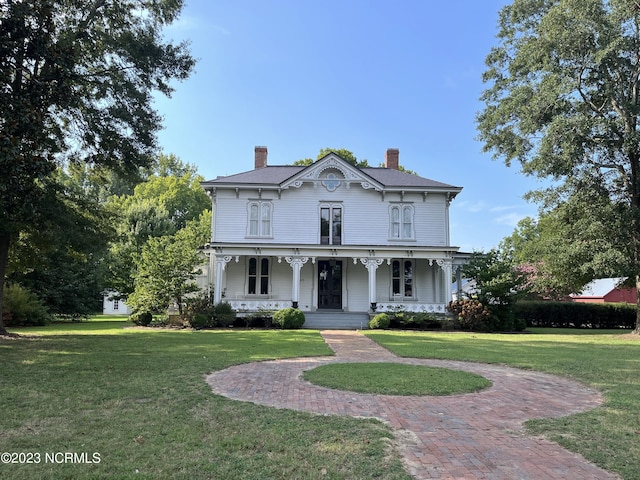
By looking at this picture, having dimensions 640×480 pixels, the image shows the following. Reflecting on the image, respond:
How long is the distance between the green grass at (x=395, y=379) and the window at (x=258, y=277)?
15.6m

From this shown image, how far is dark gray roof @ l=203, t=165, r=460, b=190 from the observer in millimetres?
24875

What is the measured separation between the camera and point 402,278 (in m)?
25.4

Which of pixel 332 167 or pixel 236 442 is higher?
pixel 332 167

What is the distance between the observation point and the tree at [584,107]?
2003cm

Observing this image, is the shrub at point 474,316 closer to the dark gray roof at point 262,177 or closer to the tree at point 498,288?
the tree at point 498,288

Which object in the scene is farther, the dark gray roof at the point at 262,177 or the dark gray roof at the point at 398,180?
the dark gray roof at the point at 398,180

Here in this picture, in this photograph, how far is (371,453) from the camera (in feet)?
13.8

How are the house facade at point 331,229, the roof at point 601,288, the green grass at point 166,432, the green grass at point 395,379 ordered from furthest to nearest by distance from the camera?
the roof at point 601,288 < the house facade at point 331,229 < the green grass at point 395,379 < the green grass at point 166,432

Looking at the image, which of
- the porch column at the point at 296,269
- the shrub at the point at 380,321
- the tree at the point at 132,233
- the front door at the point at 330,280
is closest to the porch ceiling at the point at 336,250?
the porch column at the point at 296,269

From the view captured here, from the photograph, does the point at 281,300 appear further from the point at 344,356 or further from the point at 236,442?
the point at 236,442

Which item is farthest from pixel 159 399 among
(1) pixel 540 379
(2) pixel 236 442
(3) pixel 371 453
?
(1) pixel 540 379

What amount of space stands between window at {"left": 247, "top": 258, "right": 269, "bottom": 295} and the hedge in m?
15.6

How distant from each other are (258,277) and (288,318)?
4821mm

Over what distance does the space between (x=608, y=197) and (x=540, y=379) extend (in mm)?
17711
